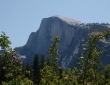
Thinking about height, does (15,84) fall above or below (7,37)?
below

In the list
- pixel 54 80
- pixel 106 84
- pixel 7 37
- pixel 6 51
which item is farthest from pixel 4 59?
pixel 106 84

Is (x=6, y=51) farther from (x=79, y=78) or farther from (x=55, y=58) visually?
(x=55, y=58)

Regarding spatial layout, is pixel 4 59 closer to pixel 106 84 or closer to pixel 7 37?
pixel 7 37

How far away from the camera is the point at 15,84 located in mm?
10766

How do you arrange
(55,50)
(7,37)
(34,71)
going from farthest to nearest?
(34,71)
(55,50)
(7,37)

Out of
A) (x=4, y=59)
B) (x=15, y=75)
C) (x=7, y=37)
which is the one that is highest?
(x=7, y=37)

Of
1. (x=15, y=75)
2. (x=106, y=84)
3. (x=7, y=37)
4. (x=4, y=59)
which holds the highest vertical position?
(x=7, y=37)

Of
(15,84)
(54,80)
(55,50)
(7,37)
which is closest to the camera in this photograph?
(15,84)

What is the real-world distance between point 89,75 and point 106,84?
44.9 inches

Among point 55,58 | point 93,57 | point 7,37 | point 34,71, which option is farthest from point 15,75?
point 34,71

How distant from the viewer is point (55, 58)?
52.9 feet

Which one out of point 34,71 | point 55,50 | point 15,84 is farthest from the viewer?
point 34,71

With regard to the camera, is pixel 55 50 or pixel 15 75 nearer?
pixel 15 75

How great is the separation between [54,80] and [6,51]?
11.4ft
